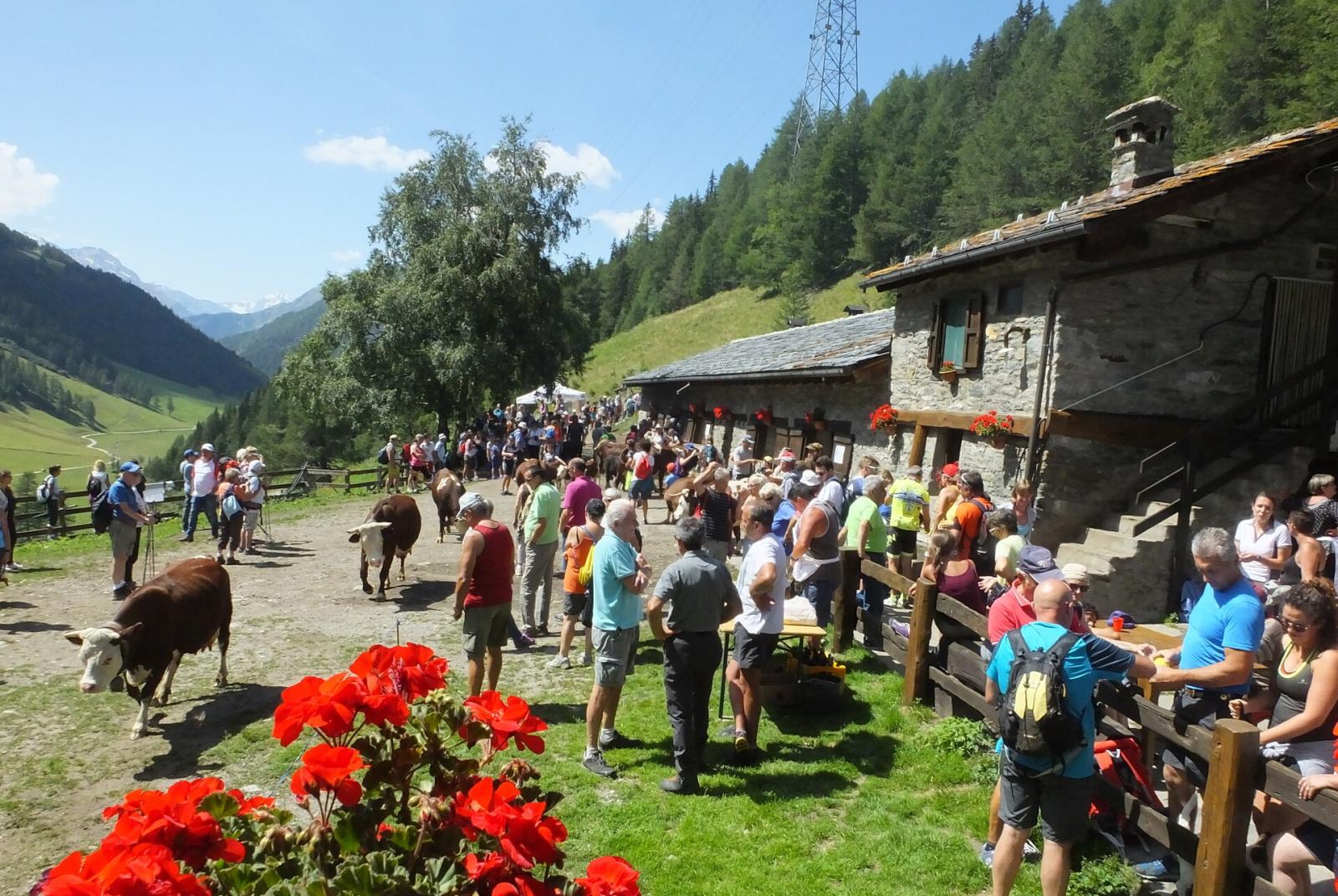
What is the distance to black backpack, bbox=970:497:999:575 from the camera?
858 centimetres

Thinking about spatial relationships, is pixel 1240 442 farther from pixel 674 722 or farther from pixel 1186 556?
pixel 674 722

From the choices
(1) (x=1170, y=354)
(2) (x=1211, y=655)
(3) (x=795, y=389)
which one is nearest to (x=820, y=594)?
(2) (x=1211, y=655)

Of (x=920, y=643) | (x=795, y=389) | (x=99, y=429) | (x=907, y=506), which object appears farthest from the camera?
(x=99, y=429)

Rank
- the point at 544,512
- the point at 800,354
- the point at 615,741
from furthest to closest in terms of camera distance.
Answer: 1. the point at 800,354
2. the point at 544,512
3. the point at 615,741

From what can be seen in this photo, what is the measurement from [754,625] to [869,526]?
3138 mm

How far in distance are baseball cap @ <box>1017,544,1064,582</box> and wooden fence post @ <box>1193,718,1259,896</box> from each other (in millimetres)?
1750

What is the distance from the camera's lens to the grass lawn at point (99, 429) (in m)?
117

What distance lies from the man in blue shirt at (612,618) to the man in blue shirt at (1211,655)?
337 centimetres

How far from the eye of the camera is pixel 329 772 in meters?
1.75

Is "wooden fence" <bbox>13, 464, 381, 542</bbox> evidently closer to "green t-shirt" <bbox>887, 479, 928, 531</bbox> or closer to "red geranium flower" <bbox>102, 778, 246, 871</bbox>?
"green t-shirt" <bbox>887, 479, 928, 531</bbox>

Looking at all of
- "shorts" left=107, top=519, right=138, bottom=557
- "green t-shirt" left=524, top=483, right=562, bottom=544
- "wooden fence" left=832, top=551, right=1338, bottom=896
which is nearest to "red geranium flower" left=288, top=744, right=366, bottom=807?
"wooden fence" left=832, top=551, right=1338, bottom=896

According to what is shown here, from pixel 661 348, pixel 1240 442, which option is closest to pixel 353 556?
pixel 1240 442

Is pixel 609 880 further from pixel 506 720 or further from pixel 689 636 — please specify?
pixel 689 636

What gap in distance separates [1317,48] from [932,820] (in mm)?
36105
